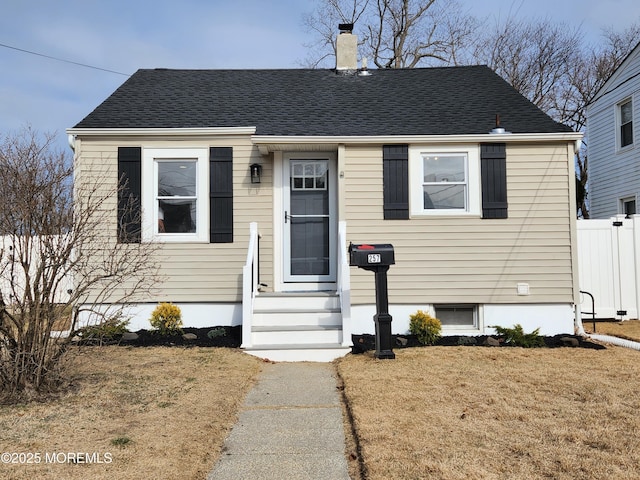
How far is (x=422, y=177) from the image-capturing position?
7750mm

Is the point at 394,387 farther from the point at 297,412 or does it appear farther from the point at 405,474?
the point at 405,474

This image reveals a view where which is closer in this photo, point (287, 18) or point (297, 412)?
point (297, 412)

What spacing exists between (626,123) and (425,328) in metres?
9.88

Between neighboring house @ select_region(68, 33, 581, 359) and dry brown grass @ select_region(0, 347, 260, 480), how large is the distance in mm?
2205

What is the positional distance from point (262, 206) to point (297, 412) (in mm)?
4113

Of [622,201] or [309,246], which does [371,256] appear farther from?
[622,201]

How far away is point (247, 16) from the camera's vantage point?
45.0 feet

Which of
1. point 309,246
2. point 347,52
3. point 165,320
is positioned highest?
point 347,52

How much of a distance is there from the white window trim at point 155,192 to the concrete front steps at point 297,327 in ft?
4.88

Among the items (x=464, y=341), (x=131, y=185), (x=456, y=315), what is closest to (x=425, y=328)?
(x=464, y=341)

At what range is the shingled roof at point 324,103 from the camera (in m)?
7.89

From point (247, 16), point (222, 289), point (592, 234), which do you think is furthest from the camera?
point (247, 16)

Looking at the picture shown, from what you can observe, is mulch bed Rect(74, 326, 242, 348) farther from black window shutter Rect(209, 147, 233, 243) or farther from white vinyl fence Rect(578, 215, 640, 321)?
white vinyl fence Rect(578, 215, 640, 321)

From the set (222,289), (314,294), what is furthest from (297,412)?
(222,289)
